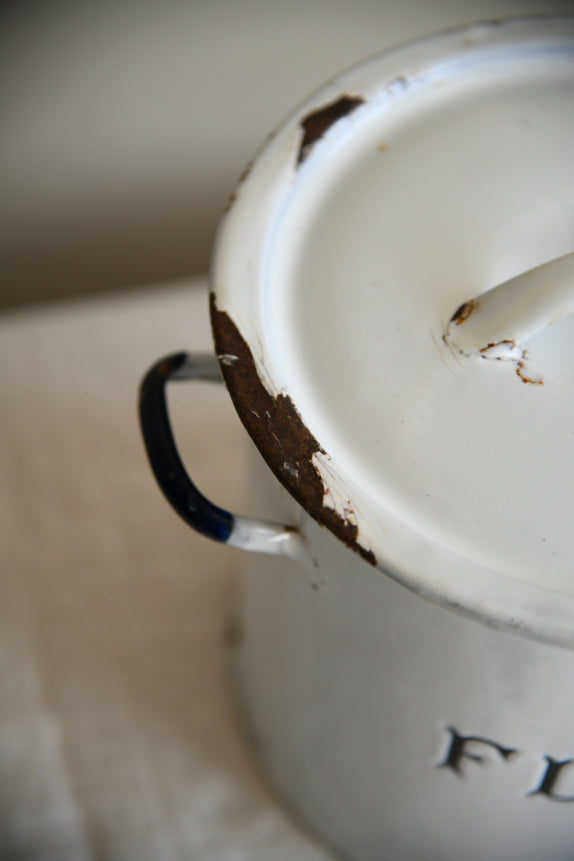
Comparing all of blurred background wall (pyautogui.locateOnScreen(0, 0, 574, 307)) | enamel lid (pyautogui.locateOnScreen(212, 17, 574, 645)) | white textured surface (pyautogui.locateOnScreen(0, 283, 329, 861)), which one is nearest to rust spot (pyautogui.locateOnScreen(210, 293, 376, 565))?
enamel lid (pyautogui.locateOnScreen(212, 17, 574, 645))

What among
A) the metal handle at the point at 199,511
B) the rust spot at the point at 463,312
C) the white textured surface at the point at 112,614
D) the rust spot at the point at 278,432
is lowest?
the white textured surface at the point at 112,614

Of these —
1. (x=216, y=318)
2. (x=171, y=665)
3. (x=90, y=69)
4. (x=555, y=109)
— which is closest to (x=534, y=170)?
(x=555, y=109)

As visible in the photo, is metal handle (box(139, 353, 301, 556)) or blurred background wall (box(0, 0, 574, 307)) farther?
blurred background wall (box(0, 0, 574, 307))

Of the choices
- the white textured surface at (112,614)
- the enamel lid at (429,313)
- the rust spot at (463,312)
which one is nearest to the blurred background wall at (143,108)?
the white textured surface at (112,614)

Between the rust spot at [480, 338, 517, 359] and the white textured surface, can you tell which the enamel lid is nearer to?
the rust spot at [480, 338, 517, 359]

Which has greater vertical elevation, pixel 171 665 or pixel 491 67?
pixel 491 67

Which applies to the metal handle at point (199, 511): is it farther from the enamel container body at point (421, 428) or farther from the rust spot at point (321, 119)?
the rust spot at point (321, 119)

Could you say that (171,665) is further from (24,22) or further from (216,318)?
(24,22)

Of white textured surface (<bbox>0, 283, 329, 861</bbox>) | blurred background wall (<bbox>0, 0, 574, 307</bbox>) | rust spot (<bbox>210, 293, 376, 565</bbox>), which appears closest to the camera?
rust spot (<bbox>210, 293, 376, 565</bbox>)
